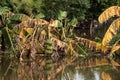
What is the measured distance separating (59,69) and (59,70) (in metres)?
0.33

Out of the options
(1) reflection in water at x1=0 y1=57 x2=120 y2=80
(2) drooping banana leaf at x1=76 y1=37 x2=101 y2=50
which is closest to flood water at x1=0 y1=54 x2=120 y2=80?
(1) reflection in water at x1=0 y1=57 x2=120 y2=80

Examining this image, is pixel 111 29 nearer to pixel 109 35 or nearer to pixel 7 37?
pixel 109 35

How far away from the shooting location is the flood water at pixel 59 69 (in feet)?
60.5

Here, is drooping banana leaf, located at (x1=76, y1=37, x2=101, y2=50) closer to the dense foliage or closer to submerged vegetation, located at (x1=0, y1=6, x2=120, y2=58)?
submerged vegetation, located at (x1=0, y1=6, x2=120, y2=58)

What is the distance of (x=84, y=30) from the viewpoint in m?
41.7

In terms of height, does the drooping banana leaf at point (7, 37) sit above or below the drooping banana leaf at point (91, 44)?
above

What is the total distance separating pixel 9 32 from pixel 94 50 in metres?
5.05

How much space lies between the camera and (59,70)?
20531 millimetres

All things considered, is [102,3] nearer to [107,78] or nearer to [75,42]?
[75,42]

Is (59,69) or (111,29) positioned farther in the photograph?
(111,29)

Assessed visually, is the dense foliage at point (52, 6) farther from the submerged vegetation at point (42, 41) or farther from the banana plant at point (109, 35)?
the banana plant at point (109, 35)

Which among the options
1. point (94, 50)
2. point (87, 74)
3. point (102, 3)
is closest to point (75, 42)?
point (94, 50)

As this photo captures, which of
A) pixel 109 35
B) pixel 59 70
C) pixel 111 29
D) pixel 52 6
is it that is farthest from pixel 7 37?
pixel 52 6

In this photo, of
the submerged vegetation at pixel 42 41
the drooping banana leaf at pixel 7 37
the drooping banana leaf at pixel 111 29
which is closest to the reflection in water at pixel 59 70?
the submerged vegetation at pixel 42 41
